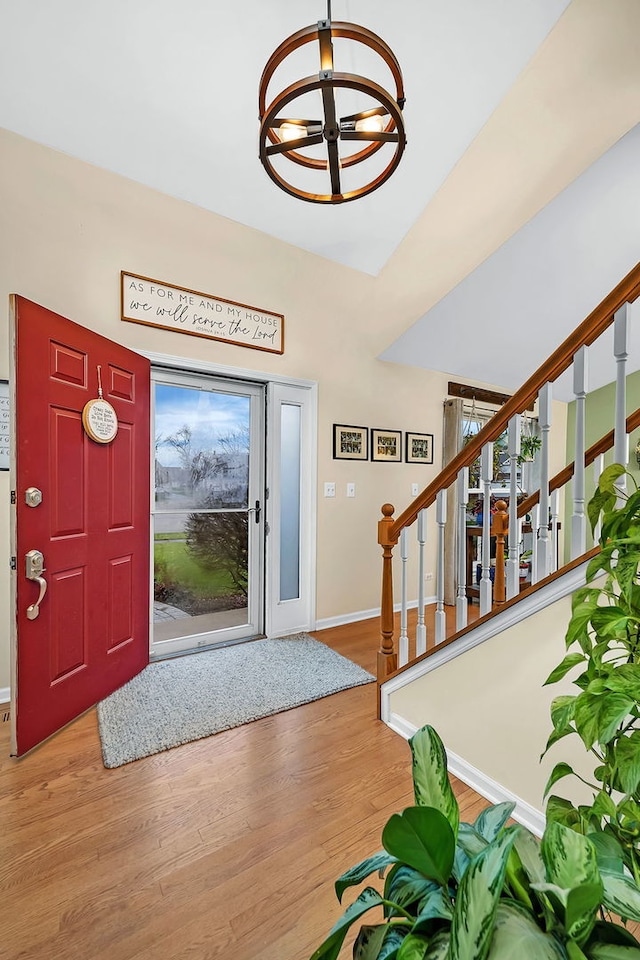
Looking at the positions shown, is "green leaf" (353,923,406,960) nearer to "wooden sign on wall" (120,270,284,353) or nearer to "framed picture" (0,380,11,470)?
"framed picture" (0,380,11,470)

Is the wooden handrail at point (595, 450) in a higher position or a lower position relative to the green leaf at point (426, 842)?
higher

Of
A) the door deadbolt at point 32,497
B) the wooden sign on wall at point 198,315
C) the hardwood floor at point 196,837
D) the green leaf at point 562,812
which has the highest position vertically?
the wooden sign on wall at point 198,315

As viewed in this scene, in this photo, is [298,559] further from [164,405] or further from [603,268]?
[603,268]

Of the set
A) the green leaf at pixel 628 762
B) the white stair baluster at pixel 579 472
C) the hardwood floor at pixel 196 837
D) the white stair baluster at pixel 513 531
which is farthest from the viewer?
the white stair baluster at pixel 513 531

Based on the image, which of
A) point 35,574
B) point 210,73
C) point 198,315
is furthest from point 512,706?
point 210,73

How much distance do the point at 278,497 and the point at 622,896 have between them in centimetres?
294

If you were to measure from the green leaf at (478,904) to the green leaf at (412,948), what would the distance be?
6 centimetres

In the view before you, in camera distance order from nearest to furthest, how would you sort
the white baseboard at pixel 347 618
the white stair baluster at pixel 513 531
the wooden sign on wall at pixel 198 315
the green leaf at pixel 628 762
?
the green leaf at pixel 628 762 < the white stair baluster at pixel 513 531 < the wooden sign on wall at pixel 198 315 < the white baseboard at pixel 347 618

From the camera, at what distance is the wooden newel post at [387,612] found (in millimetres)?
2182

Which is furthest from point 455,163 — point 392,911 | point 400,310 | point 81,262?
point 392,911

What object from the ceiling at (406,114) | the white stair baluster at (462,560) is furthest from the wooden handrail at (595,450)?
the ceiling at (406,114)

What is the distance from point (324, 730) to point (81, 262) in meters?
2.79

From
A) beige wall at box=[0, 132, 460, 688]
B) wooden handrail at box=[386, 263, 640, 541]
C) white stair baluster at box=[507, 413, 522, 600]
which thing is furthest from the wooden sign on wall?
white stair baluster at box=[507, 413, 522, 600]

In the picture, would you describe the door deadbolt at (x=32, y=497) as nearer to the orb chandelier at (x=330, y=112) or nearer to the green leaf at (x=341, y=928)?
the orb chandelier at (x=330, y=112)
